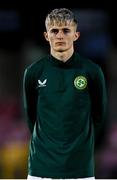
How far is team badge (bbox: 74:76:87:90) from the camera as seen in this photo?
10.5ft

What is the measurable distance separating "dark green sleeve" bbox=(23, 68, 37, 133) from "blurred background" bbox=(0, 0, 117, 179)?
3.54 m

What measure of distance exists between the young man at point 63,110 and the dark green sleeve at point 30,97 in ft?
0.23

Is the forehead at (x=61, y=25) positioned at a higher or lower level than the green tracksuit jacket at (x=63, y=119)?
higher

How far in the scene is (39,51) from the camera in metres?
7.53

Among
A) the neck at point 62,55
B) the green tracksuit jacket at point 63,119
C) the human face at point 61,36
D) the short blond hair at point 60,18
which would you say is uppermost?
the short blond hair at point 60,18

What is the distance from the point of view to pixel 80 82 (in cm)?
321

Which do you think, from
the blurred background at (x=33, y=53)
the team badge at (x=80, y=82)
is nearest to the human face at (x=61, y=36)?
the team badge at (x=80, y=82)

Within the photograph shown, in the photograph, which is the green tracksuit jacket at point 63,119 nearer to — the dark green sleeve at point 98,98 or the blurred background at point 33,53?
the dark green sleeve at point 98,98

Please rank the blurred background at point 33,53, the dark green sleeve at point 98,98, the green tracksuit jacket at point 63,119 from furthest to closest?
the blurred background at point 33,53 < the dark green sleeve at point 98,98 < the green tracksuit jacket at point 63,119

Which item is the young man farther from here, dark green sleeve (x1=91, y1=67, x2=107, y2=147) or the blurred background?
the blurred background

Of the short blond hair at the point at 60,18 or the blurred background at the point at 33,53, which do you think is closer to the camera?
the short blond hair at the point at 60,18

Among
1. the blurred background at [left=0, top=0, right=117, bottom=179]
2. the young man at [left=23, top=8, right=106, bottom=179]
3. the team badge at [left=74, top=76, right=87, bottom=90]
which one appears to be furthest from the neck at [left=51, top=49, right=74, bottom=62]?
the blurred background at [left=0, top=0, right=117, bottom=179]

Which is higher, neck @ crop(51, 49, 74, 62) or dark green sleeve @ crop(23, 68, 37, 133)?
neck @ crop(51, 49, 74, 62)

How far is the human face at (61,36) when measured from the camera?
3.20 meters
